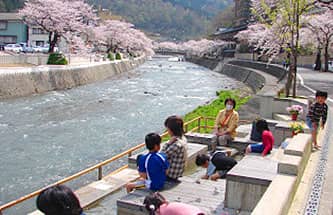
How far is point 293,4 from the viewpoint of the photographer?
1551cm

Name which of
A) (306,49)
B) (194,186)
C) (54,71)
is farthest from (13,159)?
(306,49)

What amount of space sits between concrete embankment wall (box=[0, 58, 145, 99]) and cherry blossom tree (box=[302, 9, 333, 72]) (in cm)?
2076

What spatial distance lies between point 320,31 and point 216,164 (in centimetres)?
3444

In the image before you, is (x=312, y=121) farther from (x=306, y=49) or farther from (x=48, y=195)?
(x=306, y=49)

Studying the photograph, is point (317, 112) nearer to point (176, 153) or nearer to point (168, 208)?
point (176, 153)

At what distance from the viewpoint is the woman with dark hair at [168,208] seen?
153 inches

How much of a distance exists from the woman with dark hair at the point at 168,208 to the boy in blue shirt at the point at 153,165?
1589 mm

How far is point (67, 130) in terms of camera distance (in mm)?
17906

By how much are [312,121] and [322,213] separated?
3990mm

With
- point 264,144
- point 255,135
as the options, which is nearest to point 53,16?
point 255,135

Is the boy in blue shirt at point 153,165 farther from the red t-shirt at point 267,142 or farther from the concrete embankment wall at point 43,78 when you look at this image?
the concrete embankment wall at point 43,78

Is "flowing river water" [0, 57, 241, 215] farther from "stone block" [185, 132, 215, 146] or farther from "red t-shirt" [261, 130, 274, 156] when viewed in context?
"red t-shirt" [261, 130, 274, 156]

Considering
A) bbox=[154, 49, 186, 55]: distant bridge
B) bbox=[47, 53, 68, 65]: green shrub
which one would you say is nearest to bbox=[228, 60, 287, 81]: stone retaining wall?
bbox=[47, 53, 68, 65]: green shrub

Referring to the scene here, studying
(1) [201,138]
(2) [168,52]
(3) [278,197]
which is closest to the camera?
(3) [278,197]
